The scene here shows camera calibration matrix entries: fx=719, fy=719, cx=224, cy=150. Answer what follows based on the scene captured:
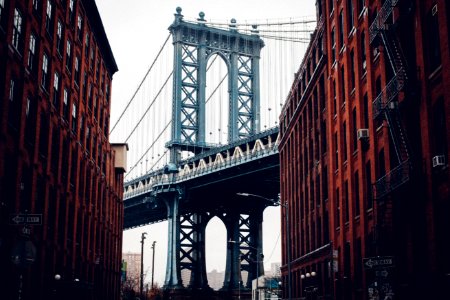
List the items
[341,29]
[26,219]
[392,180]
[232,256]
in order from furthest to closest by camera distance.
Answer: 1. [232,256]
2. [341,29]
3. [392,180]
4. [26,219]

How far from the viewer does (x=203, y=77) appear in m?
116

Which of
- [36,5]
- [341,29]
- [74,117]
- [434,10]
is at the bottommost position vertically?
[434,10]

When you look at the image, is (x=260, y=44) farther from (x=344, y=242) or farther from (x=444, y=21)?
(x=444, y=21)

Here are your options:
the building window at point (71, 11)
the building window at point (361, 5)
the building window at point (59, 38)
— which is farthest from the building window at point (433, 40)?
the building window at point (71, 11)

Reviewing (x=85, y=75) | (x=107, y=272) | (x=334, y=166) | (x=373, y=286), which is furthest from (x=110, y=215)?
(x=373, y=286)

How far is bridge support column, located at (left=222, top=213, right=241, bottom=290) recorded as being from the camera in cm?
11419

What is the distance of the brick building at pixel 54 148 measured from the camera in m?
32.4

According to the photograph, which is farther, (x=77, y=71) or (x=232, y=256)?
(x=232, y=256)

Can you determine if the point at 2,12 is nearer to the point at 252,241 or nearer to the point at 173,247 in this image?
the point at 173,247

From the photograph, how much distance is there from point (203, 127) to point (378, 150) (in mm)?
76016

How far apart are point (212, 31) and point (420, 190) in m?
91.7

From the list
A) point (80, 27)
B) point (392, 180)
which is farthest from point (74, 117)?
point (392, 180)

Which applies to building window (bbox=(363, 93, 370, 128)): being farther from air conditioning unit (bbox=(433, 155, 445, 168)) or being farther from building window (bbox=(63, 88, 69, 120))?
building window (bbox=(63, 88, 69, 120))

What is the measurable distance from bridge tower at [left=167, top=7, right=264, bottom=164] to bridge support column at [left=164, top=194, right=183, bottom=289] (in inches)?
287
